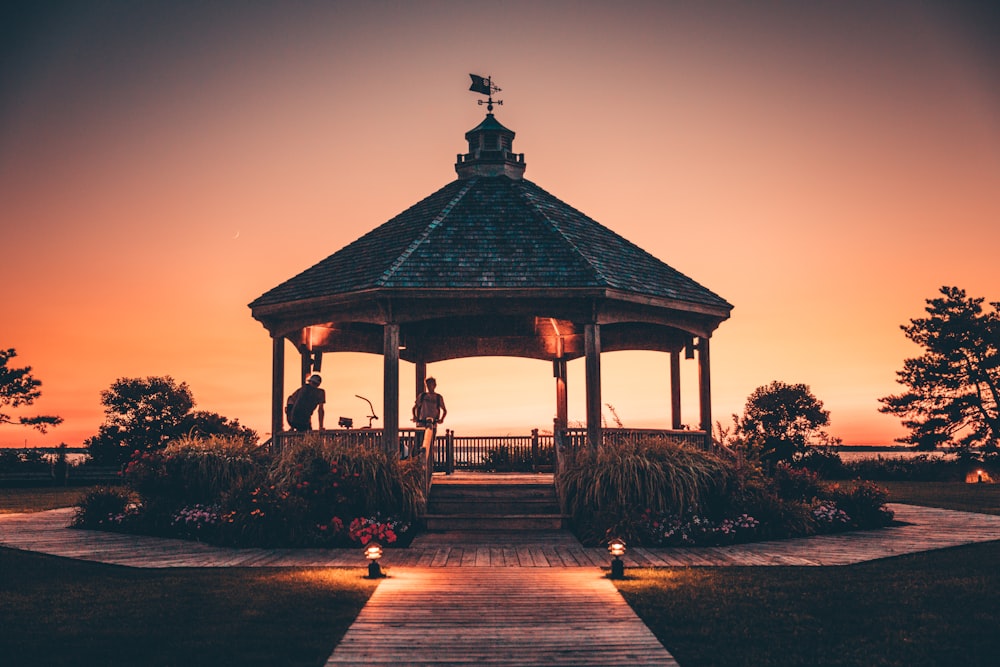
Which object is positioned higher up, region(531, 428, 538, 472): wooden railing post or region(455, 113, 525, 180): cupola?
region(455, 113, 525, 180): cupola

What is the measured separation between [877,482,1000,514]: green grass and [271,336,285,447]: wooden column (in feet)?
51.2

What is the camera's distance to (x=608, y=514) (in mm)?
14477

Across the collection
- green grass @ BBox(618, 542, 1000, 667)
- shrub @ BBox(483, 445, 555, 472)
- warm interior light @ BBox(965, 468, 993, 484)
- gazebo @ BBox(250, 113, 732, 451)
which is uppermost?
gazebo @ BBox(250, 113, 732, 451)

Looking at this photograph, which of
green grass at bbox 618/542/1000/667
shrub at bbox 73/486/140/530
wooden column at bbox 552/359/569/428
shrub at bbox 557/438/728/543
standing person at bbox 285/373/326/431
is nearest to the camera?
green grass at bbox 618/542/1000/667

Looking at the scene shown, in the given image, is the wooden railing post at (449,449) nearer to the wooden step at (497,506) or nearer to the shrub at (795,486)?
the wooden step at (497,506)

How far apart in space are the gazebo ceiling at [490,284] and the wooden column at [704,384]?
0.37 metres

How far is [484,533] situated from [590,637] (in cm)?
775

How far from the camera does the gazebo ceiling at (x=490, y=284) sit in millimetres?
17094

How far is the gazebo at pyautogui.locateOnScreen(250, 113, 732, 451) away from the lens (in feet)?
55.9

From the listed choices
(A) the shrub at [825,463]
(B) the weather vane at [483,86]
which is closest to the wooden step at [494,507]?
(B) the weather vane at [483,86]

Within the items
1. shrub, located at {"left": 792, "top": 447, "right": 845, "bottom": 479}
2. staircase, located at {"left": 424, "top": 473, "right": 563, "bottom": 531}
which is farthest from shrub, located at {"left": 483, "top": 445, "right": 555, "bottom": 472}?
shrub, located at {"left": 792, "top": 447, "right": 845, "bottom": 479}

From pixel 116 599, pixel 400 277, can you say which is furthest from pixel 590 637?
pixel 400 277

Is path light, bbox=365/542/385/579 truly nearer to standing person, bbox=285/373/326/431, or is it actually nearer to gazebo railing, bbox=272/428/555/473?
standing person, bbox=285/373/326/431

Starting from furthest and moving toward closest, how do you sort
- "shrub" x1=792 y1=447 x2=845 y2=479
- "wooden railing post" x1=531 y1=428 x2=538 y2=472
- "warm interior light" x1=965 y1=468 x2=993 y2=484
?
"warm interior light" x1=965 y1=468 x2=993 y2=484
"shrub" x1=792 y1=447 x2=845 y2=479
"wooden railing post" x1=531 y1=428 x2=538 y2=472
